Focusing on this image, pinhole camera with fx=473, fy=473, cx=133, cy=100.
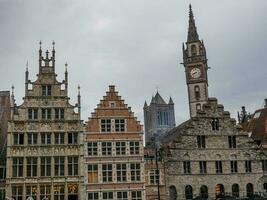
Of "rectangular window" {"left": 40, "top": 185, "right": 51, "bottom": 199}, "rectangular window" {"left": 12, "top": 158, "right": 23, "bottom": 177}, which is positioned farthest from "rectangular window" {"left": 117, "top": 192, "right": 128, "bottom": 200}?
"rectangular window" {"left": 12, "top": 158, "right": 23, "bottom": 177}

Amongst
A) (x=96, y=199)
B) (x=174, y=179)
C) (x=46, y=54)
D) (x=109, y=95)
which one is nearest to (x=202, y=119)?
(x=174, y=179)

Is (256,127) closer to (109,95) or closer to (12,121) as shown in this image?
(109,95)

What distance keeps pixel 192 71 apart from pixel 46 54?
30950 mm

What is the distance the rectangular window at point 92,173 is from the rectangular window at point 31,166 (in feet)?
16.5

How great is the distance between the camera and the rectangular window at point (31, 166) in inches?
1718

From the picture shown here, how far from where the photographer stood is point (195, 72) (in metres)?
71.9

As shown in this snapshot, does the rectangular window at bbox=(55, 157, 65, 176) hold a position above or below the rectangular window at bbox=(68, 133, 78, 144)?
below

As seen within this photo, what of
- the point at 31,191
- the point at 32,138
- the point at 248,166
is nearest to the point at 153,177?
the point at 248,166

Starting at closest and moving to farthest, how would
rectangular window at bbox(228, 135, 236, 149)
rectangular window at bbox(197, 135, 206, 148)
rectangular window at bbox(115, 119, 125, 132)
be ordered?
rectangular window at bbox(115, 119, 125, 132) < rectangular window at bbox(197, 135, 206, 148) < rectangular window at bbox(228, 135, 236, 149)

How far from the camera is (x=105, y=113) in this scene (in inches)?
1826

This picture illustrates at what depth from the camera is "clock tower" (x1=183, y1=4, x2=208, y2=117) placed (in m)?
70.5

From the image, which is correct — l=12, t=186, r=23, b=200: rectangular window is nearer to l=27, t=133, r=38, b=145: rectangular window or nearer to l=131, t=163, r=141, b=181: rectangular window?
l=27, t=133, r=38, b=145: rectangular window

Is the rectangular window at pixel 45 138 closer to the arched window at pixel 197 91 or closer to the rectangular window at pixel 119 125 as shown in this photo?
the rectangular window at pixel 119 125

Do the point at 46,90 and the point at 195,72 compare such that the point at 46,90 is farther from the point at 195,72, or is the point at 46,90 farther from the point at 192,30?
the point at 192,30
